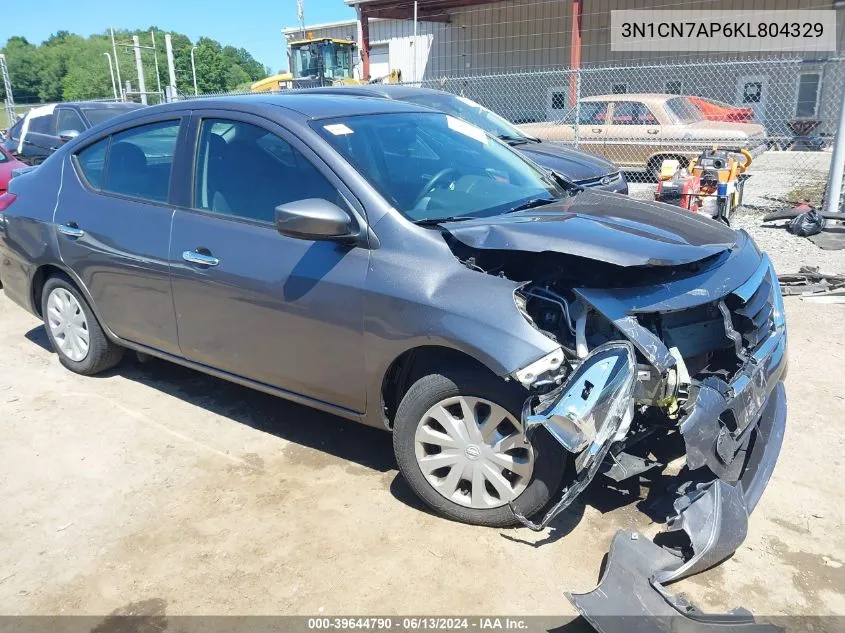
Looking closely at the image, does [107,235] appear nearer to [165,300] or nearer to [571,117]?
[165,300]

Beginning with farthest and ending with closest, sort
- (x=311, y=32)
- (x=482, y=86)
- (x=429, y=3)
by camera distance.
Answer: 1. (x=311, y=32)
2. (x=482, y=86)
3. (x=429, y=3)

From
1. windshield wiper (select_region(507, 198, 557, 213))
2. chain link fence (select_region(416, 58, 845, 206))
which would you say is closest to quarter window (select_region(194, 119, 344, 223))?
windshield wiper (select_region(507, 198, 557, 213))

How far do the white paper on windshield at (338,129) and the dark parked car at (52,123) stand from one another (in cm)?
957

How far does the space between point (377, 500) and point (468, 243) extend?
4.30ft

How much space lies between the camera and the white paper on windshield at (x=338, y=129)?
3.39 meters

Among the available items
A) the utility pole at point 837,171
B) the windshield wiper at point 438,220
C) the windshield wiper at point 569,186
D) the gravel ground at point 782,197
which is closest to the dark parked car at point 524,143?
the gravel ground at point 782,197

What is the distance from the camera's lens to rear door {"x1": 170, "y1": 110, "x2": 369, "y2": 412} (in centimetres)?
314

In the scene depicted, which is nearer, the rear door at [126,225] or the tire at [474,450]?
the tire at [474,450]

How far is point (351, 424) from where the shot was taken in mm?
4008

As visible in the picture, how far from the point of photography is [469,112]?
8.09m

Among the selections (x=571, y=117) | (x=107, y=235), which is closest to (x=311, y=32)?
(x=571, y=117)

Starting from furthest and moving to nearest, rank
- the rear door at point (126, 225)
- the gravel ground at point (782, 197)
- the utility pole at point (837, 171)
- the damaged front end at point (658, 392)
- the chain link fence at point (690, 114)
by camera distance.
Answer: the chain link fence at point (690, 114)
the utility pole at point (837, 171)
the gravel ground at point (782, 197)
the rear door at point (126, 225)
the damaged front end at point (658, 392)

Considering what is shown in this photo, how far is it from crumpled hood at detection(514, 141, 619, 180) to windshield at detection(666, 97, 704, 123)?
550 cm

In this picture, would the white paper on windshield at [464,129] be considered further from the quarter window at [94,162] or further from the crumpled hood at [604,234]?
the quarter window at [94,162]
